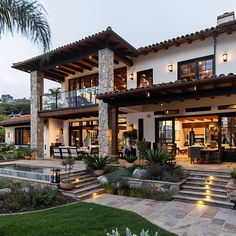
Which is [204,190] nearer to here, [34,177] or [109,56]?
[34,177]

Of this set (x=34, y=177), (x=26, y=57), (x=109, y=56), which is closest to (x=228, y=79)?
(x=109, y=56)

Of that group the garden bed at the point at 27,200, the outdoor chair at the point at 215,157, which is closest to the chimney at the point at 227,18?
the outdoor chair at the point at 215,157

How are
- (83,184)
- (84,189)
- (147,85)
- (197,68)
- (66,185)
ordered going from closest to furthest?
(66,185)
(84,189)
(83,184)
(197,68)
(147,85)

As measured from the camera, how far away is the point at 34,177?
36.2ft

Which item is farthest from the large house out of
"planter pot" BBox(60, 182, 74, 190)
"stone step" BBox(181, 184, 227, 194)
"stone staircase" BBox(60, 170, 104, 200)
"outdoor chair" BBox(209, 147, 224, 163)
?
"planter pot" BBox(60, 182, 74, 190)

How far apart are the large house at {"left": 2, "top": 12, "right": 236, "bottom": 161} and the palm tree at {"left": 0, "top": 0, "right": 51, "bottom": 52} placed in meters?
4.13

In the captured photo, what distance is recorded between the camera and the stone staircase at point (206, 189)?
27.3 ft

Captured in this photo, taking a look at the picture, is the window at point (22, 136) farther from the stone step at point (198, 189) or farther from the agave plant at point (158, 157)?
the stone step at point (198, 189)

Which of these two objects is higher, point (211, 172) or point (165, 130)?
point (165, 130)

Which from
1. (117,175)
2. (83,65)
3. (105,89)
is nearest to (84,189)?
(117,175)

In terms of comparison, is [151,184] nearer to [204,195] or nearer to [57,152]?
[204,195]

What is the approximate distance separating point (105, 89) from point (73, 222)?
8665mm

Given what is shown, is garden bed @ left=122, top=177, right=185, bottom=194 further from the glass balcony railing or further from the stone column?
the stone column

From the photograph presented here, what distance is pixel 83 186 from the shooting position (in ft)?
33.7
